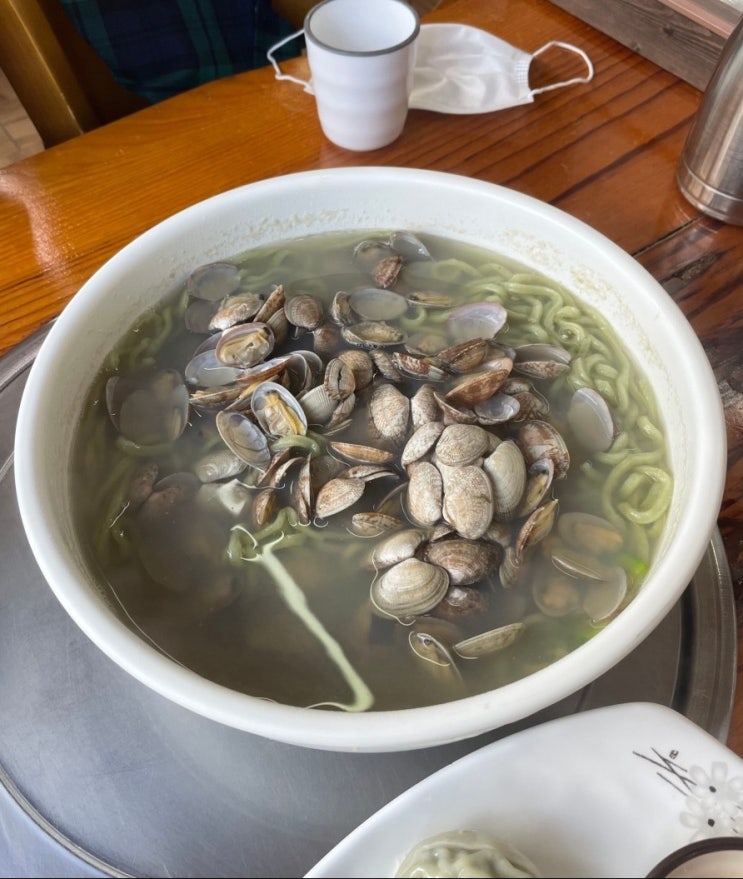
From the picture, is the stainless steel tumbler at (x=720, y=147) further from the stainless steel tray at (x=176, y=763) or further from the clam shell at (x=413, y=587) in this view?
the clam shell at (x=413, y=587)

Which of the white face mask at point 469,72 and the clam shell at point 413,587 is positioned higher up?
the clam shell at point 413,587

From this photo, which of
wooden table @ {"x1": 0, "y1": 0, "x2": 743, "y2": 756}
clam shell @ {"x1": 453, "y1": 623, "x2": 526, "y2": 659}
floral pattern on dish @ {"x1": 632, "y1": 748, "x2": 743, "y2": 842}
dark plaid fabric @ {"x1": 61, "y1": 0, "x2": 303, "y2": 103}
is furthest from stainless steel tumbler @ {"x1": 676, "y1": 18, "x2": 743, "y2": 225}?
dark plaid fabric @ {"x1": 61, "y1": 0, "x2": 303, "y2": 103}

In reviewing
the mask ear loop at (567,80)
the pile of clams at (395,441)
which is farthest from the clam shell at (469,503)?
the mask ear loop at (567,80)

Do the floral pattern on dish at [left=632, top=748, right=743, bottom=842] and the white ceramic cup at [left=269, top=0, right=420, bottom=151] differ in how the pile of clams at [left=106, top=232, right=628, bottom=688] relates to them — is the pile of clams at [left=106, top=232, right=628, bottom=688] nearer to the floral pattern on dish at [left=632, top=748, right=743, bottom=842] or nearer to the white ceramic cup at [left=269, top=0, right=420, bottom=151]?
the floral pattern on dish at [left=632, top=748, right=743, bottom=842]

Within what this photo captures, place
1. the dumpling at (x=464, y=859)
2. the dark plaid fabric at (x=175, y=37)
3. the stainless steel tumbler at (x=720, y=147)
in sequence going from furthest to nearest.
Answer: the dark plaid fabric at (x=175, y=37), the stainless steel tumbler at (x=720, y=147), the dumpling at (x=464, y=859)

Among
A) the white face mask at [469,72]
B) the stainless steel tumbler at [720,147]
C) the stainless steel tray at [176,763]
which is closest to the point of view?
the stainless steel tray at [176,763]

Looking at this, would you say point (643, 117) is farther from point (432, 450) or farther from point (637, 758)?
point (637, 758)
